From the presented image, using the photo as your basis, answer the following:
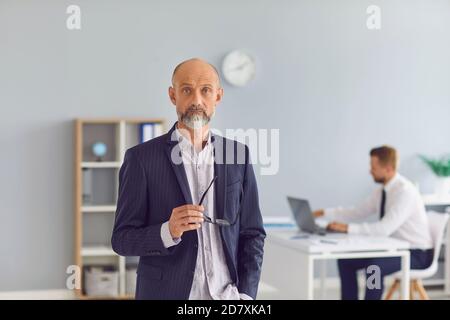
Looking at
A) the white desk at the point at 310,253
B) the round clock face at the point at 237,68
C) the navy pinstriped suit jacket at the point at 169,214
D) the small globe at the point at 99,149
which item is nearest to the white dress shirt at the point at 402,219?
the white desk at the point at 310,253

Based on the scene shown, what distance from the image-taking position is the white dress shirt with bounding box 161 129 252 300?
1243mm

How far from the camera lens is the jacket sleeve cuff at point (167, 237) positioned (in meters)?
1.20

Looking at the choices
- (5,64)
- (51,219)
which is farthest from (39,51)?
(51,219)

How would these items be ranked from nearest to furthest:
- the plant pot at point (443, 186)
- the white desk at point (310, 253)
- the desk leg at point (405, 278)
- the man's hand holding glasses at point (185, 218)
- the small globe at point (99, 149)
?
the man's hand holding glasses at point (185, 218) < the white desk at point (310, 253) < the desk leg at point (405, 278) < the small globe at point (99, 149) < the plant pot at point (443, 186)

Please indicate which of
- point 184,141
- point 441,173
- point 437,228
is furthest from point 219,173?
point 441,173

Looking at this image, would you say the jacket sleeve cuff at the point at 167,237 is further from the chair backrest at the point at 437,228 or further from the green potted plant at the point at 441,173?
the green potted plant at the point at 441,173

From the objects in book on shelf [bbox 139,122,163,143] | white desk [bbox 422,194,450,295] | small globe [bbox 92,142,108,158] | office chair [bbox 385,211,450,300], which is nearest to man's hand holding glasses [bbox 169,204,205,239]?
office chair [bbox 385,211,450,300]

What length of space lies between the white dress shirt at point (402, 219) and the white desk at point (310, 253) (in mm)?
132

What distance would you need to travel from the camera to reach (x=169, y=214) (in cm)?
125

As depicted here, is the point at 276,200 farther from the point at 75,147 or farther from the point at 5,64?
the point at 5,64

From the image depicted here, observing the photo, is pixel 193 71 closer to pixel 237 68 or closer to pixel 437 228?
pixel 437 228

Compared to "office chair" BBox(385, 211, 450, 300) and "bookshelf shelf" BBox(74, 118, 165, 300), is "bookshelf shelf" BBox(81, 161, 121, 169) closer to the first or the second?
"bookshelf shelf" BBox(74, 118, 165, 300)

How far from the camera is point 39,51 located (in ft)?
16.9

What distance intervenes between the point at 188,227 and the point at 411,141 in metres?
4.99
